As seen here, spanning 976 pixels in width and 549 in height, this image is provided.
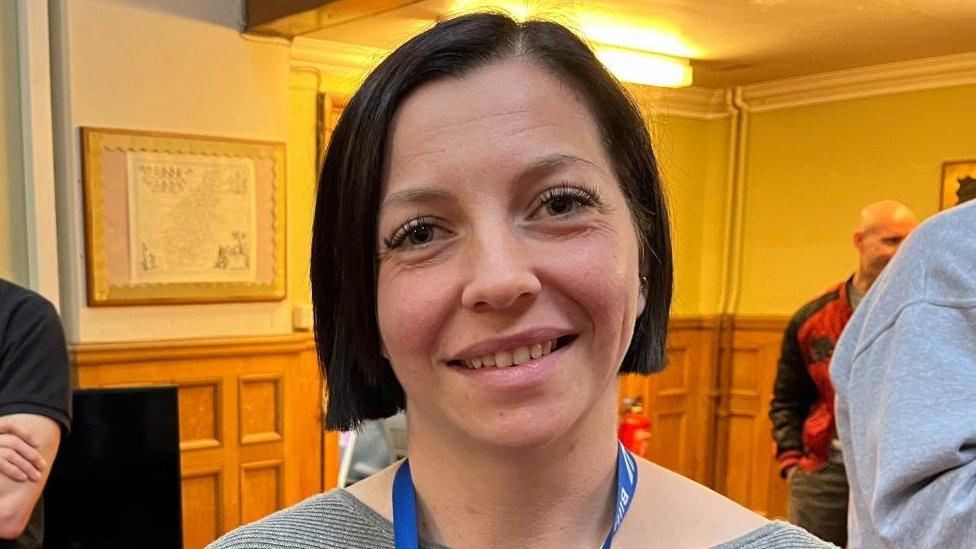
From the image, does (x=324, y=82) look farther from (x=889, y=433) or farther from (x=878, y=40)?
(x=889, y=433)

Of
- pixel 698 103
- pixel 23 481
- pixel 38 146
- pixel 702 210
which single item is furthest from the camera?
pixel 702 210

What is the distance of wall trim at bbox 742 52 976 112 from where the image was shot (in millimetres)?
4125

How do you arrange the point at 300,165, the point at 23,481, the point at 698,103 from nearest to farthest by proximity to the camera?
the point at 23,481, the point at 300,165, the point at 698,103

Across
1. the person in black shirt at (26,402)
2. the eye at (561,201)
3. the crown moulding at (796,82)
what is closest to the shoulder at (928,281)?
the eye at (561,201)

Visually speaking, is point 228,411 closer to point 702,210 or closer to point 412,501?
point 412,501

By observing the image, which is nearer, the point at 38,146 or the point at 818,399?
the point at 818,399

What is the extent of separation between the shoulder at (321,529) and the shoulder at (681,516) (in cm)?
27

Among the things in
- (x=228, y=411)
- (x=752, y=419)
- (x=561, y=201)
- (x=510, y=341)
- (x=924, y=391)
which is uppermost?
(x=561, y=201)

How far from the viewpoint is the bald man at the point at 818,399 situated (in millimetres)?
2734

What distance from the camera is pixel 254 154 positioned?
11.3 feet

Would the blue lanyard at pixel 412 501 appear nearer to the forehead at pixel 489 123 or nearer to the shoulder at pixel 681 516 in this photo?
the shoulder at pixel 681 516

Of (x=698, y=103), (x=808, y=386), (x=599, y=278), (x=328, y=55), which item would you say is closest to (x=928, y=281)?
(x=599, y=278)

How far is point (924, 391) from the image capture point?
99 centimetres

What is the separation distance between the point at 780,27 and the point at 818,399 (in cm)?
171
